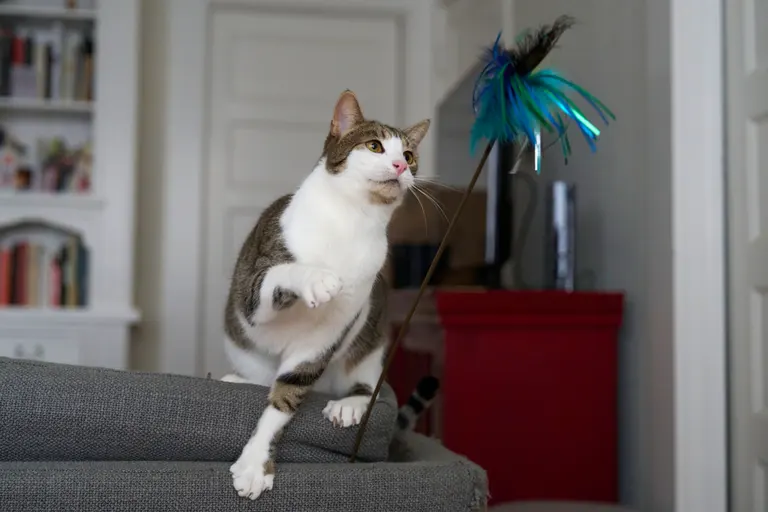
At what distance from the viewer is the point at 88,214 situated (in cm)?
319

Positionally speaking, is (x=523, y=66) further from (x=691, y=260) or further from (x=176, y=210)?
(x=176, y=210)

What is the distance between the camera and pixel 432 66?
3.83m

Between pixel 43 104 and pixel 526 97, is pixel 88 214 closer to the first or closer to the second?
pixel 43 104

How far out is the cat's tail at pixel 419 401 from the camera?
131 centimetres

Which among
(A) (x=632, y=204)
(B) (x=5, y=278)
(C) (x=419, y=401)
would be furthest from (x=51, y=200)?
(C) (x=419, y=401)

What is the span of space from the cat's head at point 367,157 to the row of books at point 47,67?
97.2 inches

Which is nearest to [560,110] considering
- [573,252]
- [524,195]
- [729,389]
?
[729,389]

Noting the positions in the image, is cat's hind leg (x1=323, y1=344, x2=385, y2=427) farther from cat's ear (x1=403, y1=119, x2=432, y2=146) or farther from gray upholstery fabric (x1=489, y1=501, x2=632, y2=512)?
gray upholstery fabric (x1=489, y1=501, x2=632, y2=512)

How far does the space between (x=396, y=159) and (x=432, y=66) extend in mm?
2856

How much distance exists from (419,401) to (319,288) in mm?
488

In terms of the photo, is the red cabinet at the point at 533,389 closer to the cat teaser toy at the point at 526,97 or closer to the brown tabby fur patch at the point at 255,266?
the brown tabby fur patch at the point at 255,266

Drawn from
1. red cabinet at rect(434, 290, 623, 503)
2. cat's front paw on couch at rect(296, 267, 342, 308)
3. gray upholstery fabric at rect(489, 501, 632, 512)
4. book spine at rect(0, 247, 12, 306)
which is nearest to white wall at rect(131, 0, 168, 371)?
book spine at rect(0, 247, 12, 306)

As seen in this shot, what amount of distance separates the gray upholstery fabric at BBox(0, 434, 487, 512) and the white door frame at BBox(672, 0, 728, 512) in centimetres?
83

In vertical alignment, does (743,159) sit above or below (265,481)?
above
